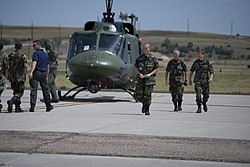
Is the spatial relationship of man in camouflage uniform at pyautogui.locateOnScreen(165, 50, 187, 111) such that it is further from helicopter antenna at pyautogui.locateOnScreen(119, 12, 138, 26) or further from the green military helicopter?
helicopter antenna at pyautogui.locateOnScreen(119, 12, 138, 26)

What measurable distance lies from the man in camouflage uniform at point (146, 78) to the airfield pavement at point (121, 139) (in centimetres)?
44

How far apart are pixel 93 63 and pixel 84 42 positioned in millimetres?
1350

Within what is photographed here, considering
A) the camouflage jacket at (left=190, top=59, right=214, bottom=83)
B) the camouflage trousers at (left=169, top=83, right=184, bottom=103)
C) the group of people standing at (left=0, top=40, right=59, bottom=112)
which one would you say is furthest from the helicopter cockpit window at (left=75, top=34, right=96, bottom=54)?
the group of people standing at (left=0, top=40, right=59, bottom=112)

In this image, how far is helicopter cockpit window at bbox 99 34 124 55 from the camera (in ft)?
70.5

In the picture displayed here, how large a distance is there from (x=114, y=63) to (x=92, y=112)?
14.8 feet

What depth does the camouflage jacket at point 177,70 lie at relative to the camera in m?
18.4

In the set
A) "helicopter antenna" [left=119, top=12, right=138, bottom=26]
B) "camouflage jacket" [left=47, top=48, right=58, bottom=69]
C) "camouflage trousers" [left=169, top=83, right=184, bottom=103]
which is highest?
"helicopter antenna" [left=119, top=12, right=138, bottom=26]

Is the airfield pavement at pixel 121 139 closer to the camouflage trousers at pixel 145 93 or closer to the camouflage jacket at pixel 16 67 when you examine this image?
the camouflage trousers at pixel 145 93

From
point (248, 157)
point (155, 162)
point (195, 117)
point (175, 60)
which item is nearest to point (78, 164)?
point (155, 162)

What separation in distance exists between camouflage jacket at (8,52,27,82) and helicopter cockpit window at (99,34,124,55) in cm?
541

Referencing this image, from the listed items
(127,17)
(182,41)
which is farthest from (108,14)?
(182,41)

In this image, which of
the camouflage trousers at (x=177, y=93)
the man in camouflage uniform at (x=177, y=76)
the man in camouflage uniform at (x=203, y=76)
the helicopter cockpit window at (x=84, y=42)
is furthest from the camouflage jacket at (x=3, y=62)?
the helicopter cockpit window at (x=84, y=42)

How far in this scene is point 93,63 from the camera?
2061 centimetres

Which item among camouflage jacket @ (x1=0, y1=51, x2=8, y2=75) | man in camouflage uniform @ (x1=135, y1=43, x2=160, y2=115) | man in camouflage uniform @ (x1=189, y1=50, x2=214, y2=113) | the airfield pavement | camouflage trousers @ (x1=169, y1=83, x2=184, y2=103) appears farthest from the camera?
camouflage trousers @ (x1=169, y1=83, x2=184, y2=103)
